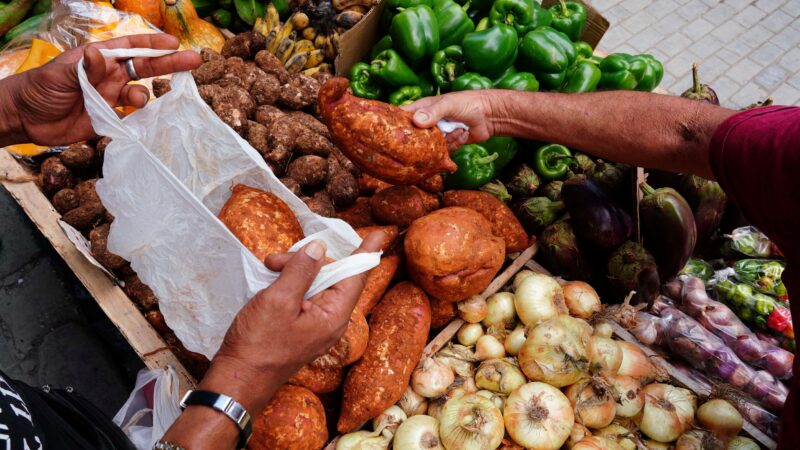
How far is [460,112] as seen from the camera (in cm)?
254

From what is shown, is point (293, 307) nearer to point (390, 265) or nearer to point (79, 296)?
point (390, 265)

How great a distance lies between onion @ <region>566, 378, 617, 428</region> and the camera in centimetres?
235

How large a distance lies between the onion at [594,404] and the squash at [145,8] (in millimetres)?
3940

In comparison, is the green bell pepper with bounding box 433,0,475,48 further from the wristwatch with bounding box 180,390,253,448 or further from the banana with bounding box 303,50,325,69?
the wristwatch with bounding box 180,390,253,448

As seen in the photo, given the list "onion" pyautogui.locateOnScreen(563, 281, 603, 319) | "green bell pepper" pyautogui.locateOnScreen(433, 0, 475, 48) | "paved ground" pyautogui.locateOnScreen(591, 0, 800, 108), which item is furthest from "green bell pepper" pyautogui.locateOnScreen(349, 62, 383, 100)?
"paved ground" pyautogui.locateOnScreen(591, 0, 800, 108)

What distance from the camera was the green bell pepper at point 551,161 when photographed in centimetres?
340

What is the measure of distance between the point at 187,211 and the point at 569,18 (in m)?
3.19

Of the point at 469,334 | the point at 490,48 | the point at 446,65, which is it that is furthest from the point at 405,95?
the point at 469,334

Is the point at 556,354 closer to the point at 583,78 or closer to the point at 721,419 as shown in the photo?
the point at 721,419

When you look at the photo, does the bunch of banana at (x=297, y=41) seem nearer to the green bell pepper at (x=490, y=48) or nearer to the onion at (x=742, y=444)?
the green bell pepper at (x=490, y=48)

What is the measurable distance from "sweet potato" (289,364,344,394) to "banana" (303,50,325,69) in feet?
8.63

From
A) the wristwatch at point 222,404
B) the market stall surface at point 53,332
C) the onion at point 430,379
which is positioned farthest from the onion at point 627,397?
the market stall surface at point 53,332

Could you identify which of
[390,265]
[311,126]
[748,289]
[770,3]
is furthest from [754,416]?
[770,3]

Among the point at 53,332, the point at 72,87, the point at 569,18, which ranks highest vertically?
the point at 72,87
